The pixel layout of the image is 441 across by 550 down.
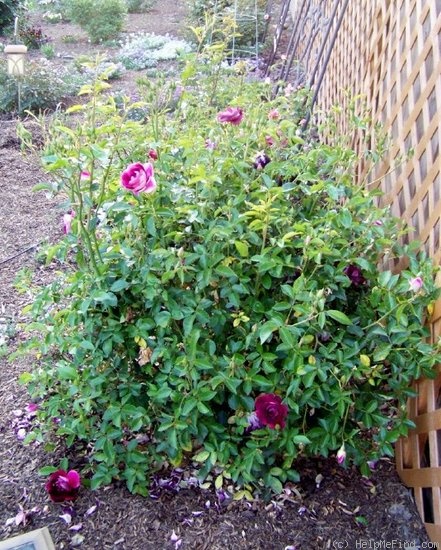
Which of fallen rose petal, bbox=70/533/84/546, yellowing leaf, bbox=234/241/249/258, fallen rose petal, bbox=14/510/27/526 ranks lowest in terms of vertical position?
fallen rose petal, bbox=70/533/84/546

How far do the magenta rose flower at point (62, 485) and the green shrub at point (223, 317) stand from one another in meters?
0.06

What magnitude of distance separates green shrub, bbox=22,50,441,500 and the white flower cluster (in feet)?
17.2

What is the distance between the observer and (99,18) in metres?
7.85

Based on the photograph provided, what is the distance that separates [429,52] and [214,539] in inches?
65.2

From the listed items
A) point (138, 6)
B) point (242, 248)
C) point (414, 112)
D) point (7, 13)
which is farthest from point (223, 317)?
point (138, 6)

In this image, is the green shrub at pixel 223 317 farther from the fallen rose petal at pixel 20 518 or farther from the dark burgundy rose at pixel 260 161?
the fallen rose petal at pixel 20 518

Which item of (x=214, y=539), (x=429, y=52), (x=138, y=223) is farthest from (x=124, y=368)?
(x=429, y=52)

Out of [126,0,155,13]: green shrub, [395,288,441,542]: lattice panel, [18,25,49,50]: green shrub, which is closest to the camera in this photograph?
[395,288,441,542]: lattice panel

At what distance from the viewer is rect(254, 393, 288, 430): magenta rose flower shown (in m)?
1.49

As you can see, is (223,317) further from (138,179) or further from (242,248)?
(138,179)

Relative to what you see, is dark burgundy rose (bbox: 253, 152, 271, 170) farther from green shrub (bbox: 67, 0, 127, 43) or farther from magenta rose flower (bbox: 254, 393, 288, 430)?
green shrub (bbox: 67, 0, 127, 43)

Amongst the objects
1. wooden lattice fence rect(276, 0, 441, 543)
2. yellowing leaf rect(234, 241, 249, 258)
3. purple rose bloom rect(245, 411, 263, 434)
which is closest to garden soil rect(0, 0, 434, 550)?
wooden lattice fence rect(276, 0, 441, 543)

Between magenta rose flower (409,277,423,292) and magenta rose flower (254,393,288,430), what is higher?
magenta rose flower (409,277,423,292)

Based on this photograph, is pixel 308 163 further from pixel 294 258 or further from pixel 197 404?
pixel 197 404
